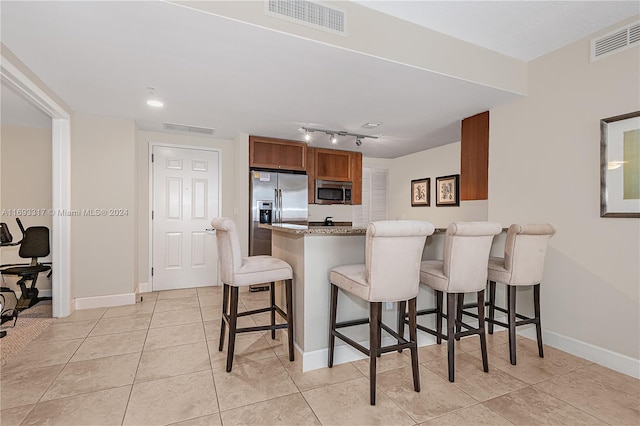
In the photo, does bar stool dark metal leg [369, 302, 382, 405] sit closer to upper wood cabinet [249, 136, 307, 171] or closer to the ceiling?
the ceiling

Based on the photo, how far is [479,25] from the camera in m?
2.35

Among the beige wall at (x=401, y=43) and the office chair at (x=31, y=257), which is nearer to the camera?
the beige wall at (x=401, y=43)

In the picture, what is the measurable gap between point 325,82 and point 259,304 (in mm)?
2659

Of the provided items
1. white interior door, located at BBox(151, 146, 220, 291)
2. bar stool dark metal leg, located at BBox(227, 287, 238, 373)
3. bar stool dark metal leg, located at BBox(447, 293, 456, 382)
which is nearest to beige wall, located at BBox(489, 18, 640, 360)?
bar stool dark metal leg, located at BBox(447, 293, 456, 382)

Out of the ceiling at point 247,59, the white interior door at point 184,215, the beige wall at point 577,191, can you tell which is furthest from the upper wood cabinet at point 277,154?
the beige wall at point 577,191

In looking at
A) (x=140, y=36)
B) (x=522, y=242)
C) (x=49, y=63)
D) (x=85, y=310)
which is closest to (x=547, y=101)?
(x=522, y=242)

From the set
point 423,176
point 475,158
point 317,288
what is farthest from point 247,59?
point 423,176

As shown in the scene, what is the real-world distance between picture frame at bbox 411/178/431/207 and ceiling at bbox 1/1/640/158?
6.47 ft

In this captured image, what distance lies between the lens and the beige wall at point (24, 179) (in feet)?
13.3

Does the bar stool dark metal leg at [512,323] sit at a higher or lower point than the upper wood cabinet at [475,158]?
lower

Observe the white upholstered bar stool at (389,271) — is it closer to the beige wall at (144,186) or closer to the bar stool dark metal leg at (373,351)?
the bar stool dark metal leg at (373,351)

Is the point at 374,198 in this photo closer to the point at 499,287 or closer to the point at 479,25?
the point at 499,287

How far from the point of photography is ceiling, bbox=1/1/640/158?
1.89 meters

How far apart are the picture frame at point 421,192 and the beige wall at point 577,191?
2.32 metres
